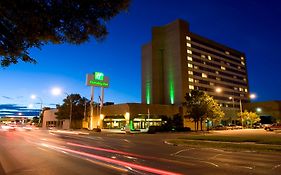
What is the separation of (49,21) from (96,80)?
222 feet

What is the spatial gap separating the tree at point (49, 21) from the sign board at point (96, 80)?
65303 millimetres

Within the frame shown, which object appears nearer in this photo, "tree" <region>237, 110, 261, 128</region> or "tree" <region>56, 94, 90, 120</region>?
"tree" <region>56, 94, 90, 120</region>

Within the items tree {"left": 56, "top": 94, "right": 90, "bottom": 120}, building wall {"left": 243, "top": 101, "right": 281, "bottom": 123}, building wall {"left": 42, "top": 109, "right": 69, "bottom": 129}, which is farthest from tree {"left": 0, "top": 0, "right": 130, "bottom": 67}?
building wall {"left": 243, "top": 101, "right": 281, "bottom": 123}

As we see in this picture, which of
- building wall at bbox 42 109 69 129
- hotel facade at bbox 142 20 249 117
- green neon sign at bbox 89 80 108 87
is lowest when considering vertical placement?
building wall at bbox 42 109 69 129

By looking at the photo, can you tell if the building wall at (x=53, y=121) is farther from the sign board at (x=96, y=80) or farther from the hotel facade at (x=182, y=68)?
the hotel facade at (x=182, y=68)

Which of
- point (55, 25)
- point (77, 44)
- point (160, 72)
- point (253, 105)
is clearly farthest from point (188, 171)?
point (253, 105)

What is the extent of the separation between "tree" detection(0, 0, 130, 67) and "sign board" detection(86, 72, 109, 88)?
65303 mm

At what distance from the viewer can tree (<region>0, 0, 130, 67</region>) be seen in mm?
7186

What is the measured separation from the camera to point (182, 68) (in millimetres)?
105875

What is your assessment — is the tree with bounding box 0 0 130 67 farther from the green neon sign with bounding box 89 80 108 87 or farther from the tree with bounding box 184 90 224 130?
the green neon sign with bounding box 89 80 108 87

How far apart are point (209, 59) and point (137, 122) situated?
65.3 m

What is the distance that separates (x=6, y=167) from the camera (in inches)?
469

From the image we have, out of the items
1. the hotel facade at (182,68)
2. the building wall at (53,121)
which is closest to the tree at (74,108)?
the building wall at (53,121)

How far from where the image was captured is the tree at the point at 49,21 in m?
7.19
